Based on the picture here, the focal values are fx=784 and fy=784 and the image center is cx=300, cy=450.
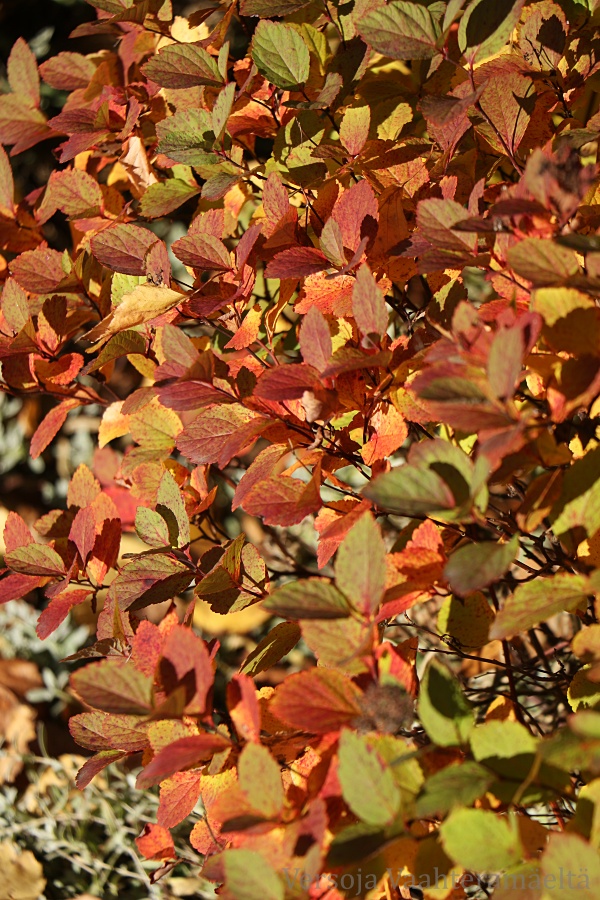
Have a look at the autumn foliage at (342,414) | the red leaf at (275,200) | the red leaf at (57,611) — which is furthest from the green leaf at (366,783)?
the red leaf at (275,200)

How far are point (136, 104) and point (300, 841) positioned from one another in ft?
2.92

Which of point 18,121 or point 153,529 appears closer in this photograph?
point 153,529

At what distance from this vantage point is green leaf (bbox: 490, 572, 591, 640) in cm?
59

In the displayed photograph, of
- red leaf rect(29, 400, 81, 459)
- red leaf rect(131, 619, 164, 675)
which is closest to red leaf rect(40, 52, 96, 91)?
red leaf rect(29, 400, 81, 459)

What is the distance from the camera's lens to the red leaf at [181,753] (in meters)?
0.60

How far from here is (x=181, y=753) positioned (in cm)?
61

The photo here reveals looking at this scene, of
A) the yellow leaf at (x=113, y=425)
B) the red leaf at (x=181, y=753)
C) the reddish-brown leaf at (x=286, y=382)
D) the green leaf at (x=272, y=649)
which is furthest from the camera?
the yellow leaf at (x=113, y=425)

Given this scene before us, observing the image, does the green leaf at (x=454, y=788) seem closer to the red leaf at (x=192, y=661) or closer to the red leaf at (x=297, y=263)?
the red leaf at (x=192, y=661)

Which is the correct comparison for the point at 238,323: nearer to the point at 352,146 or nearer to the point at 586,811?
the point at 352,146

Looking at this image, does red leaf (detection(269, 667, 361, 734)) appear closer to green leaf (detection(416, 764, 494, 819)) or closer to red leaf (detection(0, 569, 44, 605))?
green leaf (detection(416, 764, 494, 819))

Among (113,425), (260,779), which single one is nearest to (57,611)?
(113,425)

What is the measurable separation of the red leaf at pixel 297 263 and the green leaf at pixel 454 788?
49 centimetres

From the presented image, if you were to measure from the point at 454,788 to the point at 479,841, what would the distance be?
37mm

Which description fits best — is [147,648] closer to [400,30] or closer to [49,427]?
[49,427]
